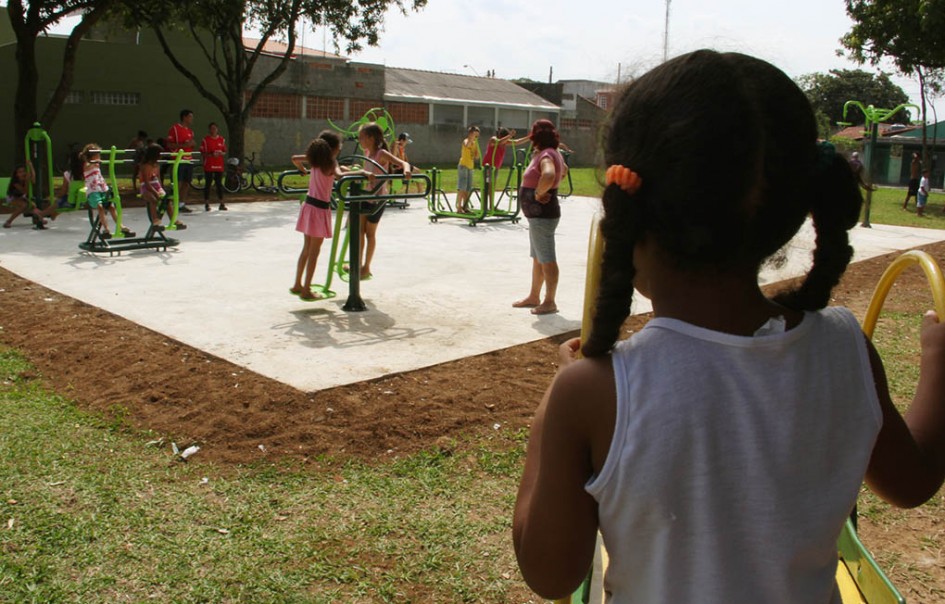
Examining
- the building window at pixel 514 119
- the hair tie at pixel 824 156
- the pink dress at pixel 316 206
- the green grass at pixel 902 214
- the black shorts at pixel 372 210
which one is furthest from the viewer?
the building window at pixel 514 119

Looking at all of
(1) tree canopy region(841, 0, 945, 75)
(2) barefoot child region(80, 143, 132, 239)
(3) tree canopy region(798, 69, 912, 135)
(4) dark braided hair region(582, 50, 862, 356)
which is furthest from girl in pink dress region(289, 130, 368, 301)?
(3) tree canopy region(798, 69, 912, 135)

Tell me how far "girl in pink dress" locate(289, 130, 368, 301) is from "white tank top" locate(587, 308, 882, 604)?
6.45 metres

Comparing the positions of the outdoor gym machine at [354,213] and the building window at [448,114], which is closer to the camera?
the outdoor gym machine at [354,213]

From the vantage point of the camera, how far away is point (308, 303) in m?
7.70

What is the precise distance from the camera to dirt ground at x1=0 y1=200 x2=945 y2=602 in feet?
14.4

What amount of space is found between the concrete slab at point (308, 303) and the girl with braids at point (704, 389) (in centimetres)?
251

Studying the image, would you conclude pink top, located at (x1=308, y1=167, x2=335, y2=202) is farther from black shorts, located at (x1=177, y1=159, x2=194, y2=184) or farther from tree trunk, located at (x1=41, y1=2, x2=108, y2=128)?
tree trunk, located at (x1=41, y1=2, x2=108, y2=128)

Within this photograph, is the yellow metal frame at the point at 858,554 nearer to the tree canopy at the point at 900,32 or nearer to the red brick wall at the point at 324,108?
the tree canopy at the point at 900,32

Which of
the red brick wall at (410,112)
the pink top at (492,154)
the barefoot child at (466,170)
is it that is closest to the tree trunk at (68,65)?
the barefoot child at (466,170)

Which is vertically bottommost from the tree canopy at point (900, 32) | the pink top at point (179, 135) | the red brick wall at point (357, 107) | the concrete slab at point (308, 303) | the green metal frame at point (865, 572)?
the concrete slab at point (308, 303)

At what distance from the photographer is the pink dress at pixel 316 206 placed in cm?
743

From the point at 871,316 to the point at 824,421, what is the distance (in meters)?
1.40

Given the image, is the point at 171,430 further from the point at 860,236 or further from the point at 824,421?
the point at 860,236

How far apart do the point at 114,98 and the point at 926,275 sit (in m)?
25.7
